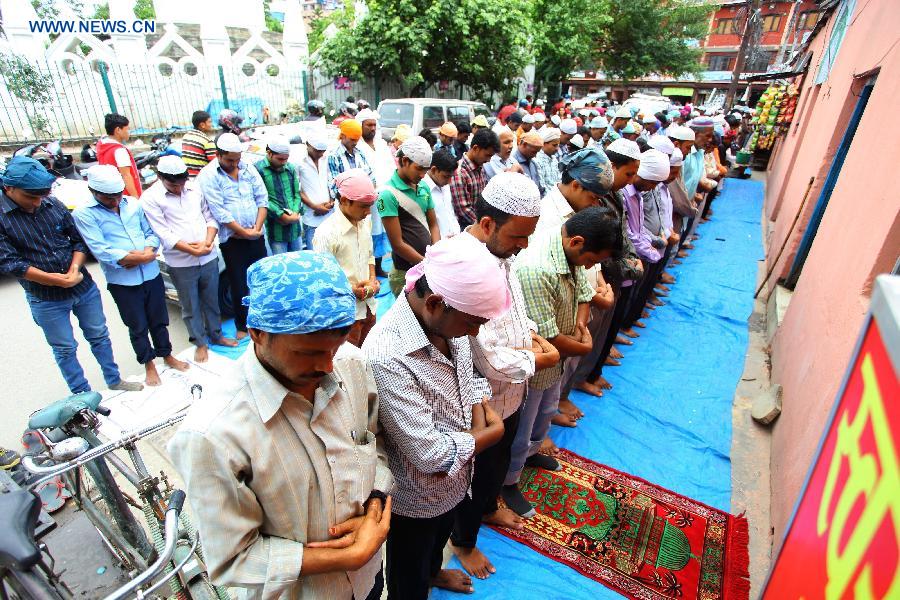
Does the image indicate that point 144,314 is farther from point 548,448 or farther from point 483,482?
point 548,448

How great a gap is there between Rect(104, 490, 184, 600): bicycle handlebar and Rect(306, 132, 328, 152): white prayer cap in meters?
4.02

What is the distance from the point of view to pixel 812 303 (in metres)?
3.63

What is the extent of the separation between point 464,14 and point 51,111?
33.5 ft

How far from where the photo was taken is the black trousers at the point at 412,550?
1.87 meters

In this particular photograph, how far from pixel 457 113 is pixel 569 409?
8.66 meters

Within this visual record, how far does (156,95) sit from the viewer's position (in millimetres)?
11461

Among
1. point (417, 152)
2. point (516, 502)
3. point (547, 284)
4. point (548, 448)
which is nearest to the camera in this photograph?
point (547, 284)

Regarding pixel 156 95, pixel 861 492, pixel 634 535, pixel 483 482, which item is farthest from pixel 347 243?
pixel 156 95

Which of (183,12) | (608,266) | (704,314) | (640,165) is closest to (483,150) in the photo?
(640,165)

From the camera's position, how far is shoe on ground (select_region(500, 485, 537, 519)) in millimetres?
2980

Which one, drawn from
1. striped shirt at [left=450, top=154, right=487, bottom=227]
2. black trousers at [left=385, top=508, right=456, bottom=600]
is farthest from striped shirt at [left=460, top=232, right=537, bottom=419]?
striped shirt at [left=450, top=154, right=487, bottom=227]

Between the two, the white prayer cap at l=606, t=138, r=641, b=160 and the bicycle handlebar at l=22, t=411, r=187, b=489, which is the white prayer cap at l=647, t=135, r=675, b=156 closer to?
the white prayer cap at l=606, t=138, r=641, b=160

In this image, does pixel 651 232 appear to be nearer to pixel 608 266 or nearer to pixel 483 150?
pixel 608 266

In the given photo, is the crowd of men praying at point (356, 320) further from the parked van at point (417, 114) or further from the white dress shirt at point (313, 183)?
the parked van at point (417, 114)
